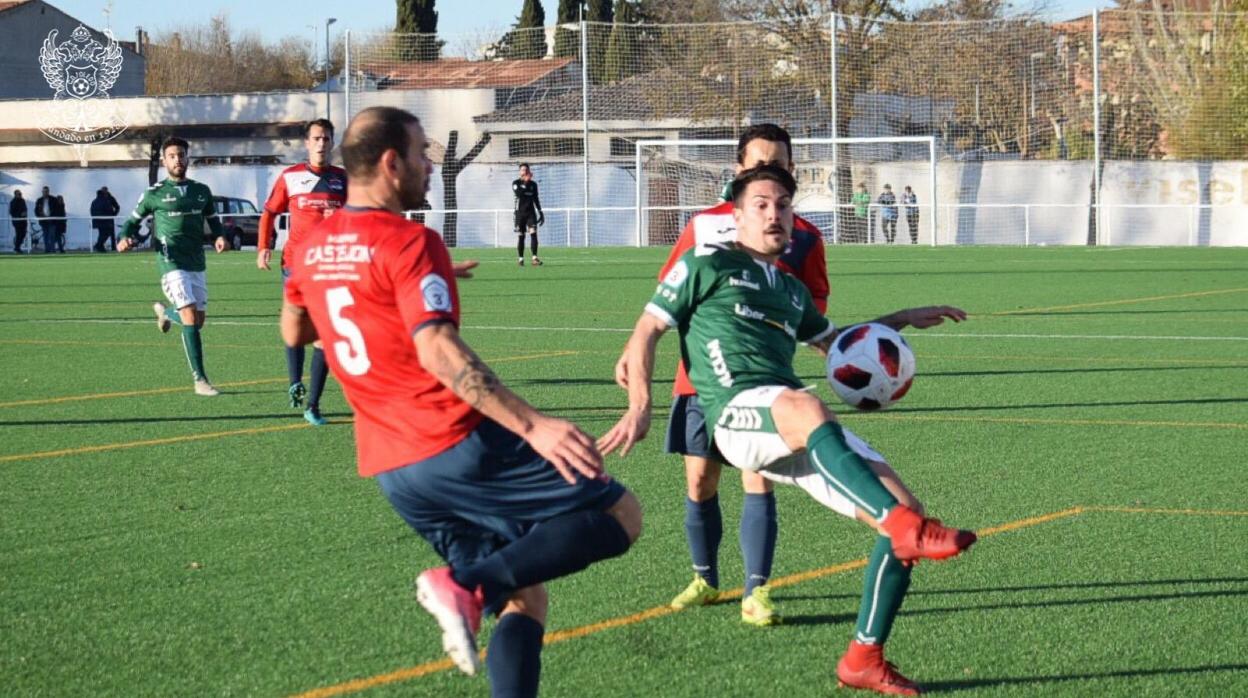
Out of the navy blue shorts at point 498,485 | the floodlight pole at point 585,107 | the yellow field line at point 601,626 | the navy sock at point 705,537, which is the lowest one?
the yellow field line at point 601,626

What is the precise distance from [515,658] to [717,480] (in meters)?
2.04

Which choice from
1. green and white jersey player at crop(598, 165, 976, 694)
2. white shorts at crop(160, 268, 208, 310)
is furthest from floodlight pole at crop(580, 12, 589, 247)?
green and white jersey player at crop(598, 165, 976, 694)

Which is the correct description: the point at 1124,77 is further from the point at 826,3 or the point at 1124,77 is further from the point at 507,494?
the point at 507,494

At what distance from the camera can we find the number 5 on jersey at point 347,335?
417 centimetres

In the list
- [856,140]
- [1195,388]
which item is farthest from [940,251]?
[1195,388]

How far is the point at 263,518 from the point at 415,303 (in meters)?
4.19

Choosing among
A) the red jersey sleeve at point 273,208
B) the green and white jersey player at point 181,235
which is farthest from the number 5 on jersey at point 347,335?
the green and white jersey player at point 181,235

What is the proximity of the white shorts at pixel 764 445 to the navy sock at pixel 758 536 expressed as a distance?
2.53 feet

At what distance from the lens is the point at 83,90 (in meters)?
→ 63.6

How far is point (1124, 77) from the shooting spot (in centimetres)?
4597

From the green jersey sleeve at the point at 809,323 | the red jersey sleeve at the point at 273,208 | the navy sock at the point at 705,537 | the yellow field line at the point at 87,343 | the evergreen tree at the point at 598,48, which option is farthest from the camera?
the evergreen tree at the point at 598,48

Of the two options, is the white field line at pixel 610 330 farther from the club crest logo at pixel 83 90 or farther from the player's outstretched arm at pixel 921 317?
the club crest logo at pixel 83 90

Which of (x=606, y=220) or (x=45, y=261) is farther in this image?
(x=606, y=220)

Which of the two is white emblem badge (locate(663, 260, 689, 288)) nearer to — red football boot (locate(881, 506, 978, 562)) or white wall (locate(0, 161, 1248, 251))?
red football boot (locate(881, 506, 978, 562))
